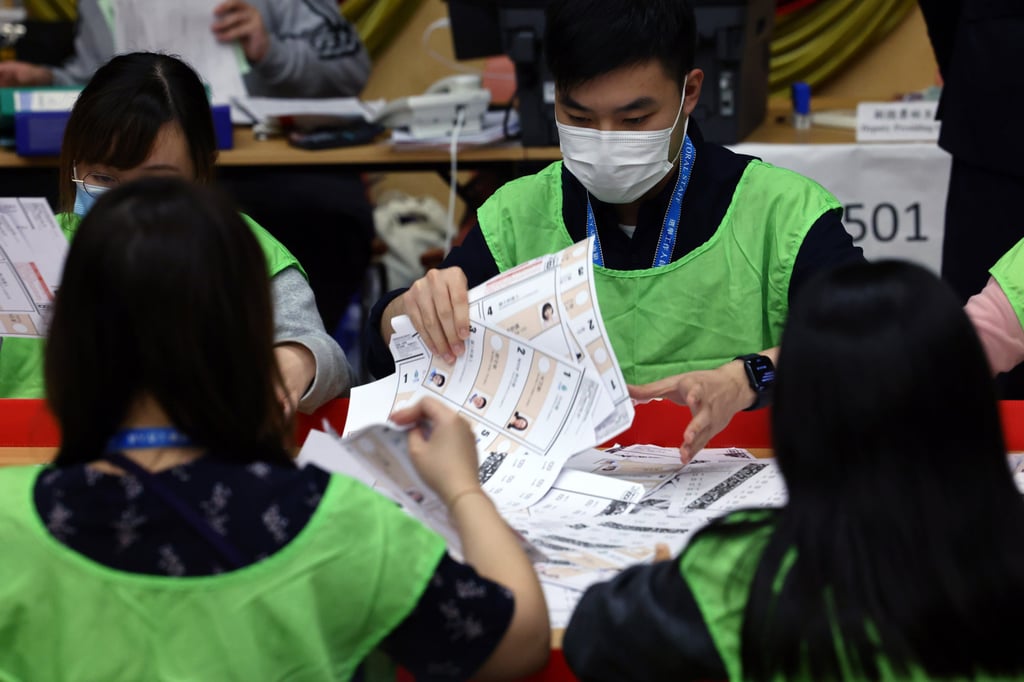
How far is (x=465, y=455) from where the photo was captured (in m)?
1.09

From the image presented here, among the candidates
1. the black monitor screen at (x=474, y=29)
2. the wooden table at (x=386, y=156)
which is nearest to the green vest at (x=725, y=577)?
the wooden table at (x=386, y=156)

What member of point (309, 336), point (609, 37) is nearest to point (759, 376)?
point (609, 37)

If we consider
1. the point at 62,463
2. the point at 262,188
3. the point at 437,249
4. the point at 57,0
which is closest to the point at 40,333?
the point at 62,463

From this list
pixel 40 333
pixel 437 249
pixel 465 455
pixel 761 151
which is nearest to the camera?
pixel 465 455

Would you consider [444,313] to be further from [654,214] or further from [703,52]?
[703,52]

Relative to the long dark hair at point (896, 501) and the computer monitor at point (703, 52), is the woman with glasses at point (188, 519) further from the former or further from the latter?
the computer monitor at point (703, 52)

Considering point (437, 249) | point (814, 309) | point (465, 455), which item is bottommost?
point (437, 249)

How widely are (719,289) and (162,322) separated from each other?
100cm

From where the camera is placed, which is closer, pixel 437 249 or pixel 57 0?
pixel 437 249

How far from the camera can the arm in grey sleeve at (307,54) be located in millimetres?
3322

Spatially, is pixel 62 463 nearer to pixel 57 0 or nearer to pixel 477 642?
pixel 477 642

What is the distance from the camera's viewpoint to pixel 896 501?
Answer: 0.83m

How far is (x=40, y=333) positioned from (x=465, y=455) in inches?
29.2

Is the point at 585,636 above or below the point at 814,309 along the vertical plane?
below
